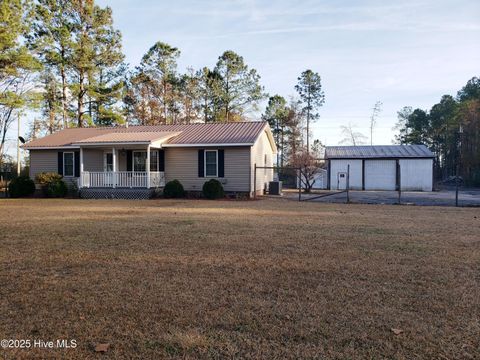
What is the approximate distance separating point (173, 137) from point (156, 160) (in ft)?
5.46

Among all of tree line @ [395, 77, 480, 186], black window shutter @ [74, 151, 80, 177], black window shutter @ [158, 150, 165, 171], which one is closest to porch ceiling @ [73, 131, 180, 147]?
black window shutter @ [158, 150, 165, 171]

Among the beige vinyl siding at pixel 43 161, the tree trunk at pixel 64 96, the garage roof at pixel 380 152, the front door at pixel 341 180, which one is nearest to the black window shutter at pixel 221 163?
the beige vinyl siding at pixel 43 161

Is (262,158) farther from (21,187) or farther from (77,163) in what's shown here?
(21,187)

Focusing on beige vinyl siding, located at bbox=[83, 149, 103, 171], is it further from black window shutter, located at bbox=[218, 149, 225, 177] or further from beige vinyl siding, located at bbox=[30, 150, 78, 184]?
black window shutter, located at bbox=[218, 149, 225, 177]

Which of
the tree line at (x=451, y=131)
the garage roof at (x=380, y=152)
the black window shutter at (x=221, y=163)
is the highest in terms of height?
the tree line at (x=451, y=131)

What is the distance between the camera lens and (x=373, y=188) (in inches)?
1174

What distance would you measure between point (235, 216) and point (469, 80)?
180 ft

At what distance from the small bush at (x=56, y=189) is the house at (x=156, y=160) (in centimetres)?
86

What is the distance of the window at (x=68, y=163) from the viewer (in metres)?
21.7

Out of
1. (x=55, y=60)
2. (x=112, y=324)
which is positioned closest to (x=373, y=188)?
(x=55, y=60)

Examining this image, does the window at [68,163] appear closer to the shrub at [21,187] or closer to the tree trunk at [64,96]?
the shrub at [21,187]

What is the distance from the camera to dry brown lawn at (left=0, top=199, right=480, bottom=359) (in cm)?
298

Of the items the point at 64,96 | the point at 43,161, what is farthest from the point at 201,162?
the point at 64,96

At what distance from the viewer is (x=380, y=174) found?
1172 inches
